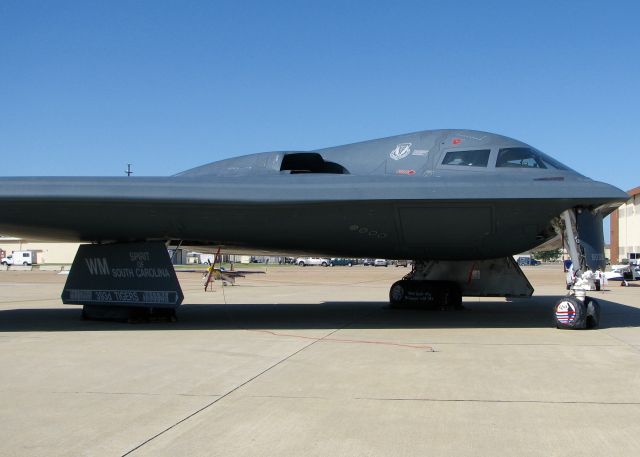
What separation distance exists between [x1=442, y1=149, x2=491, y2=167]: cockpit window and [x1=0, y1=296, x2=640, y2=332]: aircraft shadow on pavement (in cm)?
290

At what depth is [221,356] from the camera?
8.16 metres

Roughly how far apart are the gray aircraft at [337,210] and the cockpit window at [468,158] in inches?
0.8

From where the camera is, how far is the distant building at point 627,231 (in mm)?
51953

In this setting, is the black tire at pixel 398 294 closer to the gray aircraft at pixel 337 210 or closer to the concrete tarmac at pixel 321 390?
the gray aircraft at pixel 337 210

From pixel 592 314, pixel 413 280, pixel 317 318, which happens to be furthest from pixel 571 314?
pixel 317 318

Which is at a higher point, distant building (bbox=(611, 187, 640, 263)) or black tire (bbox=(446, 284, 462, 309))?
distant building (bbox=(611, 187, 640, 263))

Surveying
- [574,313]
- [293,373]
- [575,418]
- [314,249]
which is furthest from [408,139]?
[575,418]

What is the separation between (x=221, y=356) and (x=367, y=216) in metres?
3.72

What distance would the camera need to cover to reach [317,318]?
1317 cm

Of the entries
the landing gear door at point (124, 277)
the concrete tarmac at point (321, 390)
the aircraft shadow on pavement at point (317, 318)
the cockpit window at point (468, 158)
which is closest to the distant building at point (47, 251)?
the aircraft shadow on pavement at point (317, 318)

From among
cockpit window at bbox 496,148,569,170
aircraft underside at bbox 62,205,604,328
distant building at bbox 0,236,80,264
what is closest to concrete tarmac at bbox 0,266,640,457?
aircraft underside at bbox 62,205,604,328

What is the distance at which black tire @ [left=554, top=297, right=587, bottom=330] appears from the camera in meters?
10.3

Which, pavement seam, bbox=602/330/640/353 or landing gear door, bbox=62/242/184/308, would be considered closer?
pavement seam, bbox=602/330/640/353

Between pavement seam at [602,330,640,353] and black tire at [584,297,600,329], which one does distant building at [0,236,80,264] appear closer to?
black tire at [584,297,600,329]
